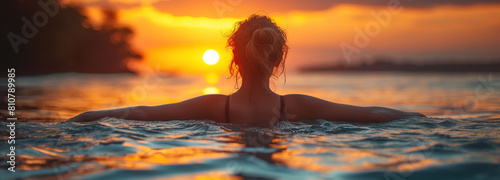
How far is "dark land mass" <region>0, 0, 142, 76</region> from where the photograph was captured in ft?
124

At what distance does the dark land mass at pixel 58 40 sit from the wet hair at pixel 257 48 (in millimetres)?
36025

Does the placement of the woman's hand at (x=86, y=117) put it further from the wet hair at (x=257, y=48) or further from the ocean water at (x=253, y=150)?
the wet hair at (x=257, y=48)

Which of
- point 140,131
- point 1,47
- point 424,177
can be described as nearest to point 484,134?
point 424,177

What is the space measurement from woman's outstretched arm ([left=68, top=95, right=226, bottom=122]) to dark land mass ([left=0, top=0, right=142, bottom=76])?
114ft

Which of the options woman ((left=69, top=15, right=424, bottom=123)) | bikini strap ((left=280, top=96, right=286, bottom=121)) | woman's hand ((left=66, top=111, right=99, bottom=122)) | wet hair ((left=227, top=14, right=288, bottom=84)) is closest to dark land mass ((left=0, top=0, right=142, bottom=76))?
woman's hand ((left=66, top=111, right=99, bottom=122))

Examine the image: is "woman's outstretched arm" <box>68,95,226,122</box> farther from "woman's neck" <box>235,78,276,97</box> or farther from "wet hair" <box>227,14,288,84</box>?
"wet hair" <box>227,14,288,84</box>

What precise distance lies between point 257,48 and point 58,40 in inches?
2146

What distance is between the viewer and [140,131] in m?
4.23

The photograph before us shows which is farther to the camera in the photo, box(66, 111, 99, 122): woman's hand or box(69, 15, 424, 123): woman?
box(66, 111, 99, 122): woman's hand

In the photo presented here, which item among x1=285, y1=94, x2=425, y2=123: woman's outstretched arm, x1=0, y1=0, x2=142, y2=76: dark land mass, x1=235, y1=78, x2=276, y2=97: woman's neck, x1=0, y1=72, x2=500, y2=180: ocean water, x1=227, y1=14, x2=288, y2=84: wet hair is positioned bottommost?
x1=0, y1=72, x2=500, y2=180: ocean water

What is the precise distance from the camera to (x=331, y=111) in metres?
4.56

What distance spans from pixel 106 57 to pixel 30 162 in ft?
260

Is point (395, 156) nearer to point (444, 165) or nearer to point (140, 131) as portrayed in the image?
point (444, 165)

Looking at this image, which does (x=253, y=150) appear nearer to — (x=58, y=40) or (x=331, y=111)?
(x=331, y=111)
